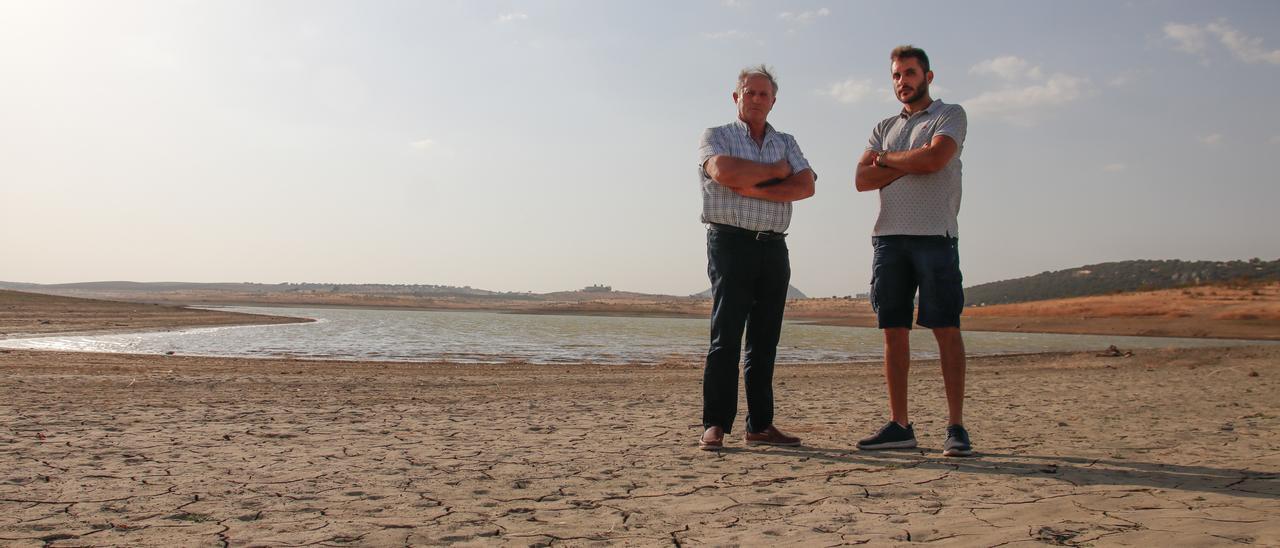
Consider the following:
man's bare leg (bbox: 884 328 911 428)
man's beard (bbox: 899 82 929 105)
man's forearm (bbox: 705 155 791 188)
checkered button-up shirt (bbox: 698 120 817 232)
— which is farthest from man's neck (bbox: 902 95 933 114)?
man's bare leg (bbox: 884 328 911 428)

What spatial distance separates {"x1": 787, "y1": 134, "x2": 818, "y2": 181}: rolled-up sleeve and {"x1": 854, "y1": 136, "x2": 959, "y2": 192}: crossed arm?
0.80 ft

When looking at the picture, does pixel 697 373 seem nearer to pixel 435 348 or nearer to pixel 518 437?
pixel 518 437

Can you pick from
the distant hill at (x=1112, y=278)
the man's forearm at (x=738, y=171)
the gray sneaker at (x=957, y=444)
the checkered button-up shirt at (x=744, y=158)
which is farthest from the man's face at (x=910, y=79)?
the distant hill at (x=1112, y=278)

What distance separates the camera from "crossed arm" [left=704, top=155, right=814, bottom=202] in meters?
3.75

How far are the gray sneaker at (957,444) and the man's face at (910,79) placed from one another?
1597 millimetres

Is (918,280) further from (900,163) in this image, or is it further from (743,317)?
(743,317)

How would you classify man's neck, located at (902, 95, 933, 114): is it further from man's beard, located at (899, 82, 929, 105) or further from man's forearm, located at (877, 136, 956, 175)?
man's forearm, located at (877, 136, 956, 175)

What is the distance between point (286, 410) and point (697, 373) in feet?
18.2

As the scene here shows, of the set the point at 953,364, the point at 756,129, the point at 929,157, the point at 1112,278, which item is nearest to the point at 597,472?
the point at 953,364

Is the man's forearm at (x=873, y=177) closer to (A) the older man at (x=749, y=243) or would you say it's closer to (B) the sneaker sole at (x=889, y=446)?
(A) the older man at (x=749, y=243)

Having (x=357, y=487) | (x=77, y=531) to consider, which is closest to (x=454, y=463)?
(x=357, y=487)

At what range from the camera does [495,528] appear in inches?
95.7

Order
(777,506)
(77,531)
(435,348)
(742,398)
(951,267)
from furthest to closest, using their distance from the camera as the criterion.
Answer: (435,348) < (742,398) < (951,267) < (777,506) < (77,531)

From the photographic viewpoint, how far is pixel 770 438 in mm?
3975
